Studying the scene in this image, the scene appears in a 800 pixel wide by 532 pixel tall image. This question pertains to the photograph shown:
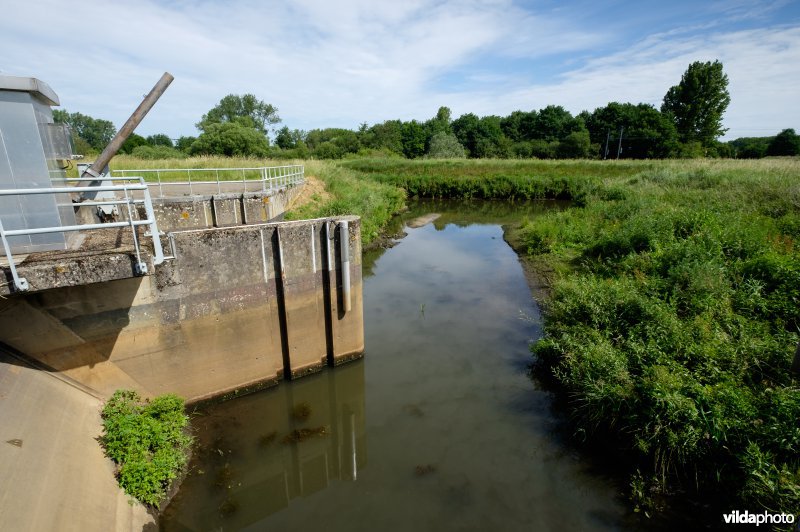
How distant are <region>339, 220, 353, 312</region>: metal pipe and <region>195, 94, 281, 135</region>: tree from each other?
228 feet

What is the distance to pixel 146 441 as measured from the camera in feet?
20.2

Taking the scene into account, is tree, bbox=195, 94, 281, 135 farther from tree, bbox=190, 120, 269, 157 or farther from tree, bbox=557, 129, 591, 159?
tree, bbox=557, 129, 591, 159

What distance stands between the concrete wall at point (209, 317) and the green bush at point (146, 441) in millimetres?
543

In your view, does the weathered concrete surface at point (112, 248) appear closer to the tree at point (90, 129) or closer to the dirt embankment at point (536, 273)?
the dirt embankment at point (536, 273)

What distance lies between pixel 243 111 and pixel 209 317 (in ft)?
257

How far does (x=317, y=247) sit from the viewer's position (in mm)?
8695

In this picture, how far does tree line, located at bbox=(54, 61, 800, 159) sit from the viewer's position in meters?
55.5

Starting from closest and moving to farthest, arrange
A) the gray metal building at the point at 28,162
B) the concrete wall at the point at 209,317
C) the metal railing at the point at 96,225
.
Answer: the metal railing at the point at 96,225
the gray metal building at the point at 28,162
the concrete wall at the point at 209,317

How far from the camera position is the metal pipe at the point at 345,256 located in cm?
877

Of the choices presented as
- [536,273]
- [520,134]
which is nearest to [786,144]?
[520,134]

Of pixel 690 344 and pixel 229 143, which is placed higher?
pixel 229 143

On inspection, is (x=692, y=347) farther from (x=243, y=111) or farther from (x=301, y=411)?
(x=243, y=111)

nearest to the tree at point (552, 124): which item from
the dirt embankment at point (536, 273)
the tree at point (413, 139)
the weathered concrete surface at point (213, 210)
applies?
the tree at point (413, 139)


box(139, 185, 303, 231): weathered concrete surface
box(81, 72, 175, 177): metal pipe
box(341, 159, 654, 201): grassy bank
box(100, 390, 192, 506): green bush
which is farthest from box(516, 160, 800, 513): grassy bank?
box(341, 159, 654, 201): grassy bank
